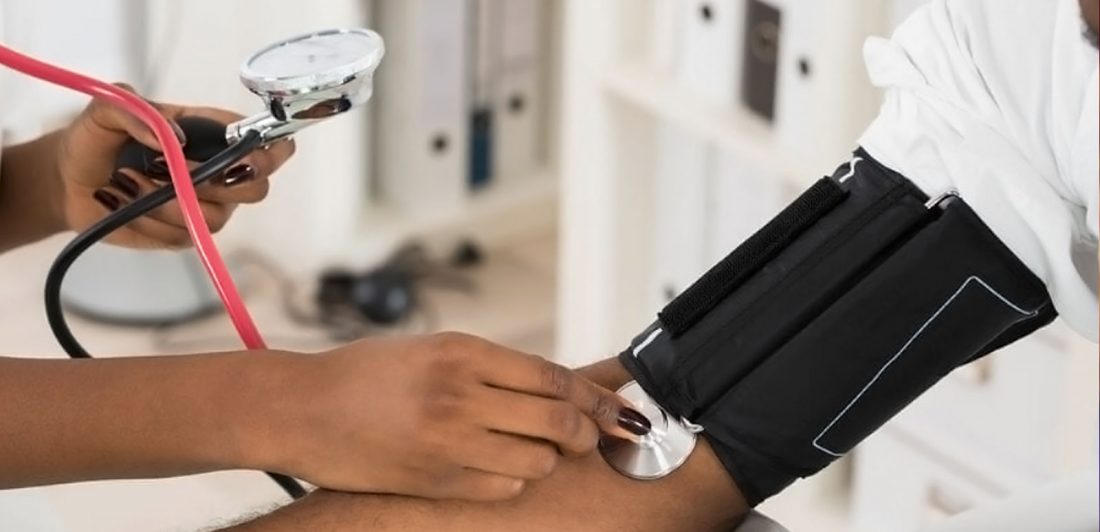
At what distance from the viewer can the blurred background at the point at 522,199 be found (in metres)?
1.87

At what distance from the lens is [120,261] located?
259 centimetres

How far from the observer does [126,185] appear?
1.21m

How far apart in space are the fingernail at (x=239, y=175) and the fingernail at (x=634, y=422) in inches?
13.0

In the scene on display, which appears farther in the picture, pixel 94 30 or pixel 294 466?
pixel 94 30

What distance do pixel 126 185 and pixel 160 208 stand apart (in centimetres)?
4

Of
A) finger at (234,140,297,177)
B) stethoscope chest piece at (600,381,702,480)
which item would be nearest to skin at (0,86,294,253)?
finger at (234,140,297,177)

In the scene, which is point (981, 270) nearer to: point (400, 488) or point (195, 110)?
point (400, 488)

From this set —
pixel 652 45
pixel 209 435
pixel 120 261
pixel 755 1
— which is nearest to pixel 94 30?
pixel 120 261

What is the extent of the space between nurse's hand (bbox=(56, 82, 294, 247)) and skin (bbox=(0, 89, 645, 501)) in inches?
7.8

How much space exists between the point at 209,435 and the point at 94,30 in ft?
5.50

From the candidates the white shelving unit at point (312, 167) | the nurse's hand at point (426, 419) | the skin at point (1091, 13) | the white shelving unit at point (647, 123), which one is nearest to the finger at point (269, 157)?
the nurse's hand at point (426, 419)

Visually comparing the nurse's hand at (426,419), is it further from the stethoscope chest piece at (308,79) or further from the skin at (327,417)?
the stethoscope chest piece at (308,79)

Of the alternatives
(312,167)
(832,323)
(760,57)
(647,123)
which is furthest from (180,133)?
(312,167)

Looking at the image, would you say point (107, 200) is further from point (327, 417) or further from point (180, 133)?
point (327, 417)
